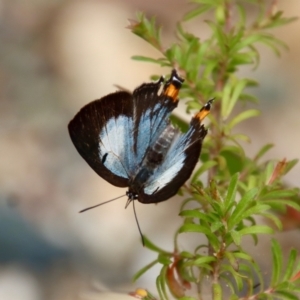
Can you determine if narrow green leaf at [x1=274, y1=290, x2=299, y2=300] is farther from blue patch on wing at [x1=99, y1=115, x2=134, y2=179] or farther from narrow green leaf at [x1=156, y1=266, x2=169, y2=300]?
blue patch on wing at [x1=99, y1=115, x2=134, y2=179]

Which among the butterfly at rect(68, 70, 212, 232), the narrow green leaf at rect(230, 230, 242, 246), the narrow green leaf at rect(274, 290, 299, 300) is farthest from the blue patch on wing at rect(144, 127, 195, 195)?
the narrow green leaf at rect(274, 290, 299, 300)

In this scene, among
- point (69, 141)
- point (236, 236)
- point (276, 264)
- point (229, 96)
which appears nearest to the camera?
point (236, 236)

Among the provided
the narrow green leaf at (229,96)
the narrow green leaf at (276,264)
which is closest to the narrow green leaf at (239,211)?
the narrow green leaf at (276,264)

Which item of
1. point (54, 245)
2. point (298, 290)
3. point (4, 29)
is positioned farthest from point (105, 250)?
point (4, 29)

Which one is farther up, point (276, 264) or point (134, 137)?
point (134, 137)

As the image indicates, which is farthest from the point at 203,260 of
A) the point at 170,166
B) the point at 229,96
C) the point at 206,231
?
the point at 229,96

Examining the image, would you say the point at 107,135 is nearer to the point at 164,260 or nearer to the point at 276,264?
the point at 164,260

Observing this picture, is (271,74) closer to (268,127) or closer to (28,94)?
(268,127)
